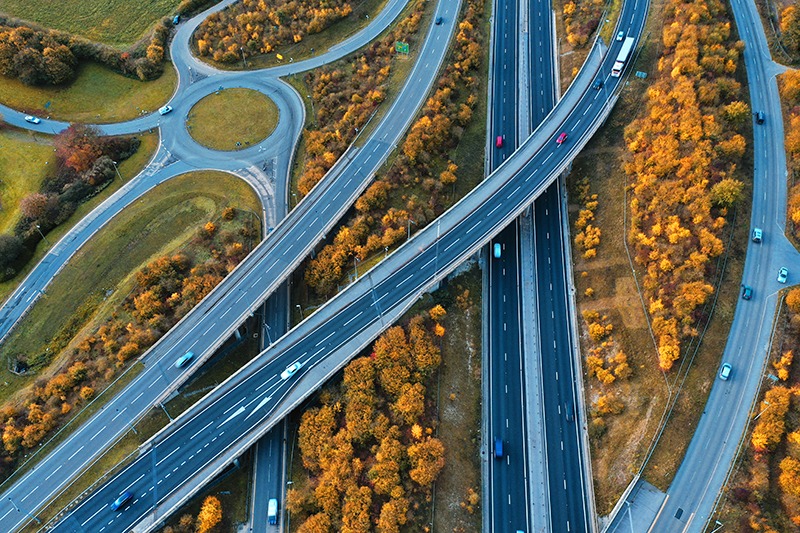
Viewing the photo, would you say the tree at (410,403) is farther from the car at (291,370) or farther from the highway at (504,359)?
the car at (291,370)

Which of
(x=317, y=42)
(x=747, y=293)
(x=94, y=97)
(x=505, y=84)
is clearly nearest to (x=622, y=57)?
(x=505, y=84)

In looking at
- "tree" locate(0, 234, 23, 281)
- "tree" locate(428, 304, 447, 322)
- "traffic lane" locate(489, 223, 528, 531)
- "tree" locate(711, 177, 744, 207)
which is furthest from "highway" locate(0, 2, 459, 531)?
"tree" locate(711, 177, 744, 207)

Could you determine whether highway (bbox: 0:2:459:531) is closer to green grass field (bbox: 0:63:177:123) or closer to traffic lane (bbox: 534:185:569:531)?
green grass field (bbox: 0:63:177:123)

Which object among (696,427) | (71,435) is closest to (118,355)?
(71,435)

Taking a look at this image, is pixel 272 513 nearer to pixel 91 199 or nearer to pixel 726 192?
pixel 91 199

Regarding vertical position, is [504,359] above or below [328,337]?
below

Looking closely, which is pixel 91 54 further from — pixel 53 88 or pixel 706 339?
pixel 706 339
